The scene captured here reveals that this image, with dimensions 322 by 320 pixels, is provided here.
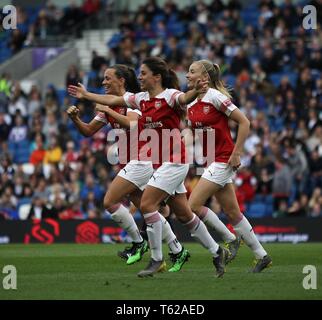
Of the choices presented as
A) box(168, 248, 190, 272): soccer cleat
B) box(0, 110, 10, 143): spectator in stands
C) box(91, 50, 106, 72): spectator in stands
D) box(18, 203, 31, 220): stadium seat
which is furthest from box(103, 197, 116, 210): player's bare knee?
box(91, 50, 106, 72): spectator in stands

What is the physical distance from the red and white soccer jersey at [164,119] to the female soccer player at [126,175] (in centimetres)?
26

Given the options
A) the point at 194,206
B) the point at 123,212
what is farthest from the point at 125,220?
the point at 194,206

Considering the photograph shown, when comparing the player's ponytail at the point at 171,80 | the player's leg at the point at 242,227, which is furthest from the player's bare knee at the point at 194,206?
the player's ponytail at the point at 171,80

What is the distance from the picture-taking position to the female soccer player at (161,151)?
1313 cm

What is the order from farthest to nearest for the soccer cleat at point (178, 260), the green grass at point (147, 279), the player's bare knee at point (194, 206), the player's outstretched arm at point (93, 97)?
the soccer cleat at point (178, 260)
the player's bare knee at point (194, 206)
the player's outstretched arm at point (93, 97)
the green grass at point (147, 279)

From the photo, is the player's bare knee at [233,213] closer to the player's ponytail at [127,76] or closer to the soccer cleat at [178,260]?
the soccer cleat at [178,260]

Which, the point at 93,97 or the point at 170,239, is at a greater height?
the point at 93,97

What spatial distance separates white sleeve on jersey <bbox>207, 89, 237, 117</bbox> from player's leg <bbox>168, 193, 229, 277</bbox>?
1.21 metres

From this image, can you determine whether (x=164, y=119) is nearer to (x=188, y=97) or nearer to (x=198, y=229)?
(x=188, y=97)

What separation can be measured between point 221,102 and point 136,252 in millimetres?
3135

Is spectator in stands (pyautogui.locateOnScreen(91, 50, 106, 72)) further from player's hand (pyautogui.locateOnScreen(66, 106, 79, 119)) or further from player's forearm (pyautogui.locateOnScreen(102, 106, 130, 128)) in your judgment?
player's hand (pyautogui.locateOnScreen(66, 106, 79, 119))

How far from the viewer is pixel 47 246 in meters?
21.7

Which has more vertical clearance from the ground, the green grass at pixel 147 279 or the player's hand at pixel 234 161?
the player's hand at pixel 234 161

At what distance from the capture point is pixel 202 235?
13.5 meters
